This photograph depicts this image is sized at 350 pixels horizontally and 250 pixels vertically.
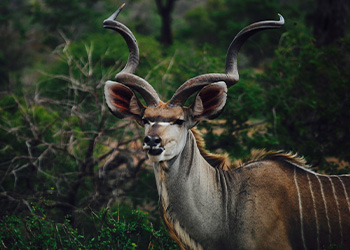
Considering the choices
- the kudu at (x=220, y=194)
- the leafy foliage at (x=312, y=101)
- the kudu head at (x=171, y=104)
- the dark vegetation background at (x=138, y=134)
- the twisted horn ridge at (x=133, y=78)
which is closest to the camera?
the kudu head at (x=171, y=104)

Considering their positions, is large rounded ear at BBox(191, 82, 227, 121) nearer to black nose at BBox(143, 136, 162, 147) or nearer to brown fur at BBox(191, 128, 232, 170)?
brown fur at BBox(191, 128, 232, 170)

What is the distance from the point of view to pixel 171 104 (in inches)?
122

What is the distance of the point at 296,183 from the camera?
320 cm

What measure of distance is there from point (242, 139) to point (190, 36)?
42.7 feet

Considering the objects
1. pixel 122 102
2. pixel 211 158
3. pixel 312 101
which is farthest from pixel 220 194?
pixel 312 101

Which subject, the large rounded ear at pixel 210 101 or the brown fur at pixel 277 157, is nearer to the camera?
the large rounded ear at pixel 210 101

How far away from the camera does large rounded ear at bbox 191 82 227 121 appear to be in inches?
119

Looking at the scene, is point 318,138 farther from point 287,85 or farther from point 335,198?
point 335,198

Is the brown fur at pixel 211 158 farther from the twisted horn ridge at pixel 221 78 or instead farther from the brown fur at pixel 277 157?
the twisted horn ridge at pixel 221 78

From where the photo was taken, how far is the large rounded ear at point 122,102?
3.21 meters

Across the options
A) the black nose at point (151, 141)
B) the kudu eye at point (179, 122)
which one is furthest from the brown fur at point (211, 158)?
the black nose at point (151, 141)

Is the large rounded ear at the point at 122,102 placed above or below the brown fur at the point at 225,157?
above

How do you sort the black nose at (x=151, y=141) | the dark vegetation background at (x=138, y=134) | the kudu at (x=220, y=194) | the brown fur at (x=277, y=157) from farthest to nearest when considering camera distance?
1. the dark vegetation background at (x=138, y=134)
2. the brown fur at (x=277, y=157)
3. the kudu at (x=220, y=194)
4. the black nose at (x=151, y=141)

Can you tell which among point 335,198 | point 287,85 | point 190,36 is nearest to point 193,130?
point 335,198
